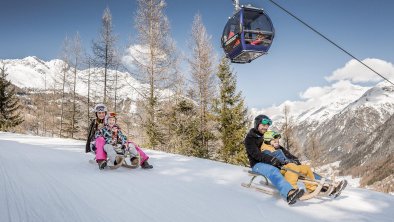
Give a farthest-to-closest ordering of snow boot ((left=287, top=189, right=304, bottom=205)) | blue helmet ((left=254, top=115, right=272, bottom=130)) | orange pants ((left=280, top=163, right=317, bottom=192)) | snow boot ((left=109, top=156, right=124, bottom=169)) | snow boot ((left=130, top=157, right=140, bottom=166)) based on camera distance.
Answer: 1. snow boot ((left=130, top=157, right=140, bottom=166))
2. snow boot ((left=109, top=156, right=124, bottom=169))
3. blue helmet ((left=254, top=115, right=272, bottom=130))
4. orange pants ((left=280, top=163, right=317, bottom=192))
5. snow boot ((left=287, top=189, right=304, bottom=205))

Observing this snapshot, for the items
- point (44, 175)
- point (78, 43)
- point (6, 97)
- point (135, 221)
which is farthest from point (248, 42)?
point (6, 97)

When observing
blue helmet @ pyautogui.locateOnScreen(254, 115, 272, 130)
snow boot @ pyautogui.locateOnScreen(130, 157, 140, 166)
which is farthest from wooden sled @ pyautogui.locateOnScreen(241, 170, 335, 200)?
snow boot @ pyautogui.locateOnScreen(130, 157, 140, 166)

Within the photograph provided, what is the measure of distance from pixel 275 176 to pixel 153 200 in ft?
6.08

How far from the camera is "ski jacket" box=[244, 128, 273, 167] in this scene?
18.7 feet

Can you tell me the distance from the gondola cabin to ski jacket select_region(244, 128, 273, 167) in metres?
4.07

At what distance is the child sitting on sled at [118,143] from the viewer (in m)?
7.73

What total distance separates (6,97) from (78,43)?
1160 centimetres

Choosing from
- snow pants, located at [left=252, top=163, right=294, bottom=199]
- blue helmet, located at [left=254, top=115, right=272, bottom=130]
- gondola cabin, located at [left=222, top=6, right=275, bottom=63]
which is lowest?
snow pants, located at [left=252, top=163, right=294, bottom=199]

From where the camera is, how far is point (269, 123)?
5.97 metres

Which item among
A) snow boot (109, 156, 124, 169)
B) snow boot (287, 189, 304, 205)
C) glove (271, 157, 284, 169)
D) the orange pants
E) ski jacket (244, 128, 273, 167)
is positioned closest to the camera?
snow boot (287, 189, 304, 205)

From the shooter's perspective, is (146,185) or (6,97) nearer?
(146,185)

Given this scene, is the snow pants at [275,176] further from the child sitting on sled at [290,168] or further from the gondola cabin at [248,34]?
the gondola cabin at [248,34]

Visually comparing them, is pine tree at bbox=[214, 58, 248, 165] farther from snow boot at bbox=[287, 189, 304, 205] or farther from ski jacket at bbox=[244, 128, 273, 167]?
snow boot at bbox=[287, 189, 304, 205]

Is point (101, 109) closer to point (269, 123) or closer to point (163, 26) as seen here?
point (269, 123)
